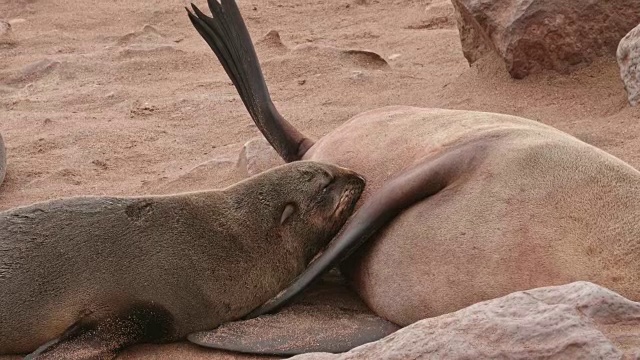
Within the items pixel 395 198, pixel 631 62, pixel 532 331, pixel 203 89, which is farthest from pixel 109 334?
pixel 203 89

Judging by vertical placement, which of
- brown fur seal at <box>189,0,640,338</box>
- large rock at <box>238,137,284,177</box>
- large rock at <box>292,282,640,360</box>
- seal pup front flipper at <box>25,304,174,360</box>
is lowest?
large rock at <box>238,137,284,177</box>

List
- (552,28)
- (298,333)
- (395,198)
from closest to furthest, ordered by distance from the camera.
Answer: (298,333) → (395,198) → (552,28)

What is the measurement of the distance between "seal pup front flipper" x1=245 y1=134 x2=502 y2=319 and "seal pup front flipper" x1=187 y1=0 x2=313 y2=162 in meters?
1.24

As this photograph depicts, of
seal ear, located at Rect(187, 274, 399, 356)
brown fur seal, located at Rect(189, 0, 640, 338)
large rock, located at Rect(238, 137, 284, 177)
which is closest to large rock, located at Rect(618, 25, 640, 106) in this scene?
brown fur seal, located at Rect(189, 0, 640, 338)

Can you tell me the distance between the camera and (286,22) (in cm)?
939

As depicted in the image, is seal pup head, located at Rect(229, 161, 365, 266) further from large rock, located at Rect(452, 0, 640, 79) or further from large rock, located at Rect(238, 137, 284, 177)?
large rock, located at Rect(452, 0, 640, 79)

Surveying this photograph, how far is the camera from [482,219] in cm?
345

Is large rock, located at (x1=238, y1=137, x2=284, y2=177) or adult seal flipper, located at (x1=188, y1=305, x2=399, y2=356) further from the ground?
adult seal flipper, located at (x1=188, y1=305, x2=399, y2=356)

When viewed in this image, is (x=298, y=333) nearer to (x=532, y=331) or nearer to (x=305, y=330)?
(x=305, y=330)

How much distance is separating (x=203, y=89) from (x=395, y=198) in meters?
3.95

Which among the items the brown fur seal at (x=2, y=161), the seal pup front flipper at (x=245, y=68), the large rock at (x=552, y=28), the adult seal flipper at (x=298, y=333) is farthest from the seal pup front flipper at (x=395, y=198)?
the brown fur seal at (x=2, y=161)

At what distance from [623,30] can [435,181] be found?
2623 millimetres

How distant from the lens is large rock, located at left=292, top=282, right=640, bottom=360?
7.14 feet

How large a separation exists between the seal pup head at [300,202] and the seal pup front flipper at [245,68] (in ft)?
2.94
